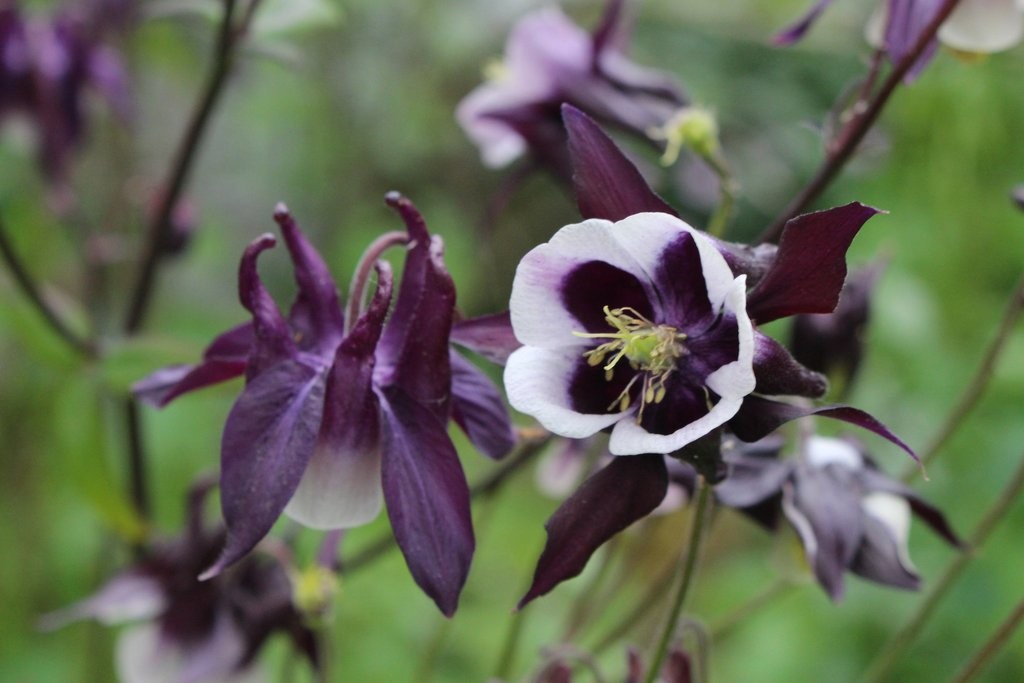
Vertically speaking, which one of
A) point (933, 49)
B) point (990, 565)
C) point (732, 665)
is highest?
point (933, 49)

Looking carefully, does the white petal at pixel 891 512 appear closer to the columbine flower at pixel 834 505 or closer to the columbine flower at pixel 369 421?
the columbine flower at pixel 834 505

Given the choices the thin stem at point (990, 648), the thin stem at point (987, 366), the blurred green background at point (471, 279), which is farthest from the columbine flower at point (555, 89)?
the thin stem at point (990, 648)

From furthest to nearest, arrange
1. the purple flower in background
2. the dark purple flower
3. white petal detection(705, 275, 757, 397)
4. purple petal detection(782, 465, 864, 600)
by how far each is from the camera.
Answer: the purple flower in background → the dark purple flower → purple petal detection(782, 465, 864, 600) → white petal detection(705, 275, 757, 397)

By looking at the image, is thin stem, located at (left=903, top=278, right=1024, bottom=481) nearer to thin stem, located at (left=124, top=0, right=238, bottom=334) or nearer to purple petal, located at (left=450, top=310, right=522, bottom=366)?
purple petal, located at (left=450, top=310, right=522, bottom=366)

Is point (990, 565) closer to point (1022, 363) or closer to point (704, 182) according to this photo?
point (1022, 363)

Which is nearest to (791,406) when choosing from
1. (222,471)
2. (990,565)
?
(222,471)

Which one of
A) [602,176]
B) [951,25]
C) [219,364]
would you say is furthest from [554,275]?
[951,25]

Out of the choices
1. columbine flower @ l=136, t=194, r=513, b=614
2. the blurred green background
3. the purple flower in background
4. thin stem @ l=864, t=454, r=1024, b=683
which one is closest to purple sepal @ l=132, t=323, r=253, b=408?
columbine flower @ l=136, t=194, r=513, b=614
